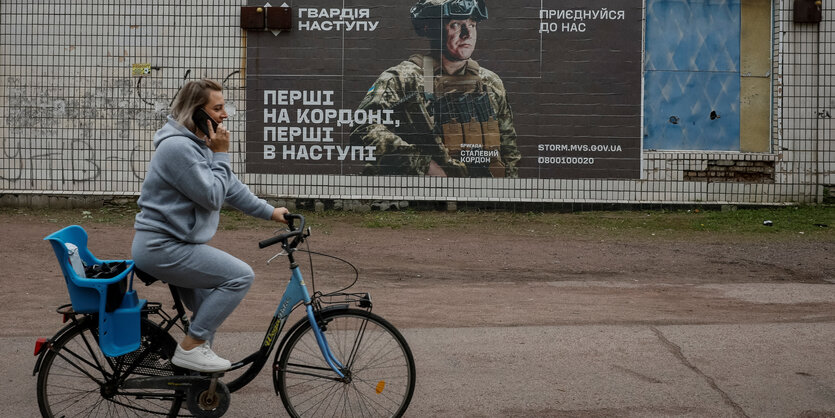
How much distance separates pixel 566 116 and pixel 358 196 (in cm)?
371

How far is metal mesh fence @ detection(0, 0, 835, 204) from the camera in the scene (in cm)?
1335

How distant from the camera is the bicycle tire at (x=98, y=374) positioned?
4066mm

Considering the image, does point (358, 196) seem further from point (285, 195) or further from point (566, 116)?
point (566, 116)

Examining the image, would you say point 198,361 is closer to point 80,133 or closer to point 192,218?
point 192,218

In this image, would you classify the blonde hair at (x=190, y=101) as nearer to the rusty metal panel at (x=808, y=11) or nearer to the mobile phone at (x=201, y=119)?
the mobile phone at (x=201, y=119)

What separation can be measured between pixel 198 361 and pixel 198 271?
1.48 ft

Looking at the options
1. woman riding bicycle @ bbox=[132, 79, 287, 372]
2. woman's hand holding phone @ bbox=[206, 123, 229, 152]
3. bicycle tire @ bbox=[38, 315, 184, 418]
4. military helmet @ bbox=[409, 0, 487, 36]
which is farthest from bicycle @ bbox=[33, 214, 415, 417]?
military helmet @ bbox=[409, 0, 487, 36]

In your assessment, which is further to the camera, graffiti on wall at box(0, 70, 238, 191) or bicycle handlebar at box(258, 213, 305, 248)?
graffiti on wall at box(0, 70, 238, 191)

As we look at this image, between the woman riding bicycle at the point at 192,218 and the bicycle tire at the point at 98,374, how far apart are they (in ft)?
0.59

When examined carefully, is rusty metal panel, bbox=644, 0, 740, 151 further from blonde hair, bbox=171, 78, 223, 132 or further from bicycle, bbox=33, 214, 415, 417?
blonde hair, bbox=171, 78, 223, 132

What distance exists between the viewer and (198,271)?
3.95m

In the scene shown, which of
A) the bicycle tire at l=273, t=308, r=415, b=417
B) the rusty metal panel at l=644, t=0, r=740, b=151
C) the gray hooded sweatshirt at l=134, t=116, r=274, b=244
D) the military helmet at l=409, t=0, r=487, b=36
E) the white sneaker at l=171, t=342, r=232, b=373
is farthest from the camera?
the rusty metal panel at l=644, t=0, r=740, b=151

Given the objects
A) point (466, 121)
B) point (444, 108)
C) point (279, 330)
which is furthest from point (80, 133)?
point (279, 330)

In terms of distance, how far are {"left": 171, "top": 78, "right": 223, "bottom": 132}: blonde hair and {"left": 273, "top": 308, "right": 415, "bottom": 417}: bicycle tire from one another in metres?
1.19
